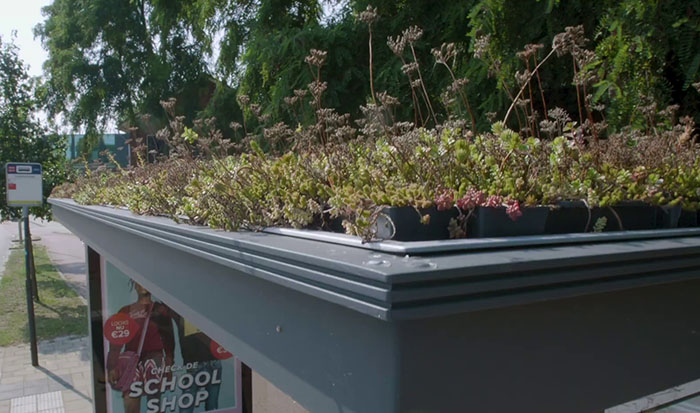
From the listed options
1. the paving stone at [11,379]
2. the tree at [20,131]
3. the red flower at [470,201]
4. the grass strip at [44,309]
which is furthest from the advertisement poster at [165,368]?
the tree at [20,131]

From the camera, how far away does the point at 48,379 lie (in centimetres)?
988

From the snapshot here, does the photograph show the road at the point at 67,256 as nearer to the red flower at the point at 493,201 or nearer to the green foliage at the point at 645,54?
the green foliage at the point at 645,54

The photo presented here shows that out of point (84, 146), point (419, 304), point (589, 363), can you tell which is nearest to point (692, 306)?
point (589, 363)

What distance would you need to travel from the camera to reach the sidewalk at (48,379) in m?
8.79

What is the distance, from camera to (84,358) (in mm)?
11133

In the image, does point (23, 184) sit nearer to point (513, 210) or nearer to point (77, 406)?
point (77, 406)

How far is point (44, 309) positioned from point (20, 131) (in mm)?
4854

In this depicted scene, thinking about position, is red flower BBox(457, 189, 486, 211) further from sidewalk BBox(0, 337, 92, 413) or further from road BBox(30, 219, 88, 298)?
road BBox(30, 219, 88, 298)

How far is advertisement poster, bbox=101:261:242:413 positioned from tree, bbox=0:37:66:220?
33.6ft

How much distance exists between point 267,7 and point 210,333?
6.97 metres

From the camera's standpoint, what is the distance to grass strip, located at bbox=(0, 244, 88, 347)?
12891 millimetres

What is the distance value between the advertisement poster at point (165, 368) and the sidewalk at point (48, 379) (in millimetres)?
3897

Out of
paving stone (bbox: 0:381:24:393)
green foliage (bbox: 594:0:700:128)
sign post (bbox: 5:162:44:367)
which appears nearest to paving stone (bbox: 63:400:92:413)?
paving stone (bbox: 0:381:24:393)

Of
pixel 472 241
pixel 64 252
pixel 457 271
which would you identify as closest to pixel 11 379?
pixel 472 241
